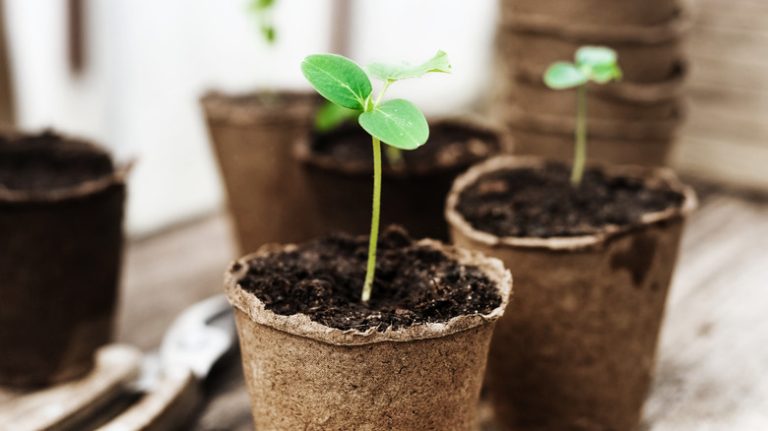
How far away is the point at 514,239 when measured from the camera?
3.89 feet

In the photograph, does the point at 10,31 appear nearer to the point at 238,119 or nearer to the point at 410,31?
the point at 238,119

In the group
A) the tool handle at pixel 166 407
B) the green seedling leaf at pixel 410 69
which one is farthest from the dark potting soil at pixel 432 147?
the green seedling leaf at pixel 410 69

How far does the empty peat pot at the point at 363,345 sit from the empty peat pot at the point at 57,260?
41cm

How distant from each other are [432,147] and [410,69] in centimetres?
84

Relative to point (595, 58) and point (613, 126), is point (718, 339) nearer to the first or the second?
point (613, 126)

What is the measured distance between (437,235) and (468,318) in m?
0.67

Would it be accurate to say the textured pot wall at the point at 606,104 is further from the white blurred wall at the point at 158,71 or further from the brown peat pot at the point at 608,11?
the white blurred wall at the point at 158,71

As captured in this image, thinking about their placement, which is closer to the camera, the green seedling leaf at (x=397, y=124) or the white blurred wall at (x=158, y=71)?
the green seedling leaf at (x=397, y=124)

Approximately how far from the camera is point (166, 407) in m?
1.28

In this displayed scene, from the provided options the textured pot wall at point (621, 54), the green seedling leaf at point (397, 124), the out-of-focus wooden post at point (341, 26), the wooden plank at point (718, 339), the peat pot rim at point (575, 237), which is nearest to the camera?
the green seedling leaf at point (397, 124)

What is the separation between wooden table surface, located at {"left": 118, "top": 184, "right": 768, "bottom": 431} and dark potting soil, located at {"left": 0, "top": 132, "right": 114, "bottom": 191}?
1.21ft

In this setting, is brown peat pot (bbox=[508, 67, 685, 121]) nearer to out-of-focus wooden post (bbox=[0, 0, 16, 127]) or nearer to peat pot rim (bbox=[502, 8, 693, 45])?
peat pot rim (bbox=[502, 8, 693, 45])

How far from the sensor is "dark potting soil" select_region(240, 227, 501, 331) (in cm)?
96

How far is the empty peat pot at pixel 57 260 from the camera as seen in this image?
1.33m
